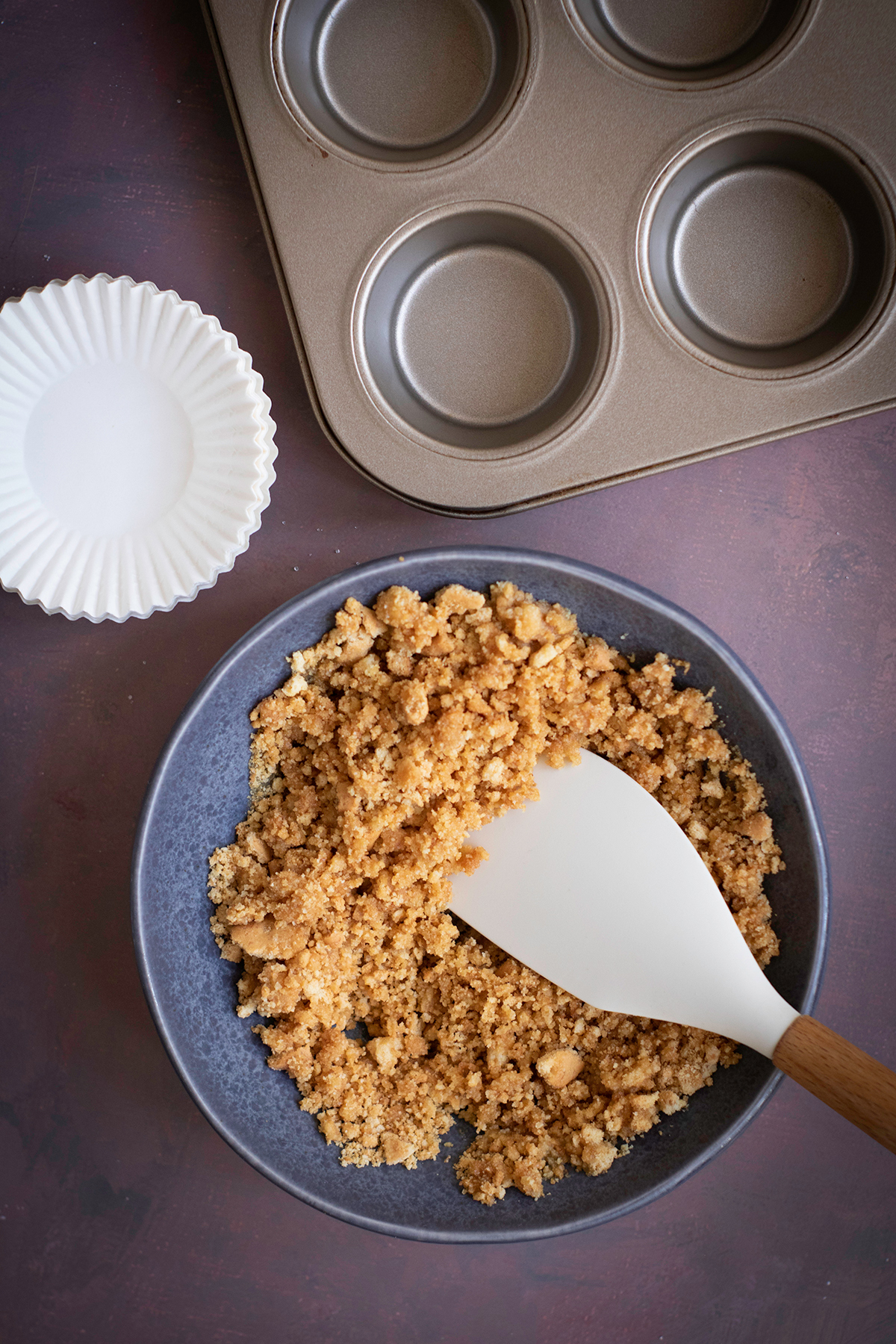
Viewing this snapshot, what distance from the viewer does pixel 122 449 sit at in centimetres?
134

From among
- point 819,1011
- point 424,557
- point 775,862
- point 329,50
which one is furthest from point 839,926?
point 329,50

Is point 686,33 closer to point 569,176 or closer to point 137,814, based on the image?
point 569,176

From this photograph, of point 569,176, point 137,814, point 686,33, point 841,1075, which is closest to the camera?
point 841,1075

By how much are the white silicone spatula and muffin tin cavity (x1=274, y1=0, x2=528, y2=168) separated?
1072 mm

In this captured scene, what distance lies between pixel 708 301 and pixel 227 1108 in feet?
4.93

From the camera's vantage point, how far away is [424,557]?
4.18 ft

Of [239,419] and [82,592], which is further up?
[239,419]

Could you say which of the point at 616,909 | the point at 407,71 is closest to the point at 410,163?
the point at 407,71

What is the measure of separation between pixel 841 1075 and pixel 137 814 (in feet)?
3.90

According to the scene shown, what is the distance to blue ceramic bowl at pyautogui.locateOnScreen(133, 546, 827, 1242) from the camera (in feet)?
4.05

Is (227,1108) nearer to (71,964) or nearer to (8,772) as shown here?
(71,964)

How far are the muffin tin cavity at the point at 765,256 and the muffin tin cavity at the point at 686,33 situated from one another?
0.57 feet

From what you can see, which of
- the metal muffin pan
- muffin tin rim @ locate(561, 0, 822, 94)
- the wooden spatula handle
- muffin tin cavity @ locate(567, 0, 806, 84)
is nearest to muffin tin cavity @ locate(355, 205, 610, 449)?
the metal muffin pan

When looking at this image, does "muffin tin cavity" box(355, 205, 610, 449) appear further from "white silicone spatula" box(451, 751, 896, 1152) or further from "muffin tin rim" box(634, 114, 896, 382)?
"white silicone spatula" box(451, 751, 896, 1152)
